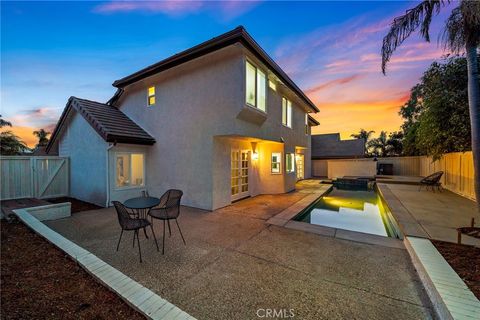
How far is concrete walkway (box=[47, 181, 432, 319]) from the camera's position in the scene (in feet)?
8.82

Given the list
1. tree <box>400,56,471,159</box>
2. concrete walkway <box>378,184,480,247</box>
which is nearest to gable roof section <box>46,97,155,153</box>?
concrete walkway <box>378,184,480,247</box>

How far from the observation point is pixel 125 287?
2955mm

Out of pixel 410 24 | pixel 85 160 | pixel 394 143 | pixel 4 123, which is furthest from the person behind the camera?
pixel 394 143

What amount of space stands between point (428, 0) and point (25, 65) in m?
15.6

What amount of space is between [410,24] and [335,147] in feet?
71.2

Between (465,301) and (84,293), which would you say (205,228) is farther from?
(465,301)

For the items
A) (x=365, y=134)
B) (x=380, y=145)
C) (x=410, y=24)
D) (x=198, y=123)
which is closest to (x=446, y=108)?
(x=410, y=24)

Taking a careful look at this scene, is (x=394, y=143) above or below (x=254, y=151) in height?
above

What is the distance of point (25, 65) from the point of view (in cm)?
952

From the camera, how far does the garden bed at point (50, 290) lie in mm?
2572

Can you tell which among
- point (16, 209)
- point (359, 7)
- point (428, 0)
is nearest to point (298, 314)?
point (428, 0)

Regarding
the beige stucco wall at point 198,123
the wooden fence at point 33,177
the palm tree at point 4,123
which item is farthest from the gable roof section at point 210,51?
the palm tree at point 4,123

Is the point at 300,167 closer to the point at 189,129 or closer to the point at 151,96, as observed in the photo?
the point at 189,129

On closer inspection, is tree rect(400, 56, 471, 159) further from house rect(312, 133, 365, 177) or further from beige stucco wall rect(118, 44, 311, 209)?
house rect(312, 133, 365, 177)
